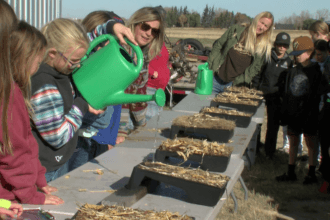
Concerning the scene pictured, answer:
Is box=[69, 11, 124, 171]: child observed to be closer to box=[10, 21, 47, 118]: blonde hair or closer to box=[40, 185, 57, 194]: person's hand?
box=[40, 185, 57, 194]: person's hand

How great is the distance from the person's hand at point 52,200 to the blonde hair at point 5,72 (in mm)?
264

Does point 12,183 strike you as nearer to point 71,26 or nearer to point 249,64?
point 71,26

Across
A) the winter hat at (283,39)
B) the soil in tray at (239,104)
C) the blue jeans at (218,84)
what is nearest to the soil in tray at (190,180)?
the soil in tray at (239,104)

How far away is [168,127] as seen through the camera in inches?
103

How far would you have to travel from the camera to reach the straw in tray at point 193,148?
5.69 ft

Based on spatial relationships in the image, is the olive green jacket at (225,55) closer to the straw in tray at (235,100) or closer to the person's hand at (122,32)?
the straw in tray at (235,100)

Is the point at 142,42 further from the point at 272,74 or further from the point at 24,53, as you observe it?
the point at 272,74

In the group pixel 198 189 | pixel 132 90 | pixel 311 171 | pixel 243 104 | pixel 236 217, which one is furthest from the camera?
pixel 311 171

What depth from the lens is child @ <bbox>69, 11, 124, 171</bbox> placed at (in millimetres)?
2045

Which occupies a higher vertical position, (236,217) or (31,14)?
(31,14)

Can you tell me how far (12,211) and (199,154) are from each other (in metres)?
0.87

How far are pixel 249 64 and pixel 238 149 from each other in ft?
7.39

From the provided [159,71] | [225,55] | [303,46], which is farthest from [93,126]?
[225,55]

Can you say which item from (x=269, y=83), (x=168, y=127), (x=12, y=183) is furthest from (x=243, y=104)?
(x=12, y=183)
